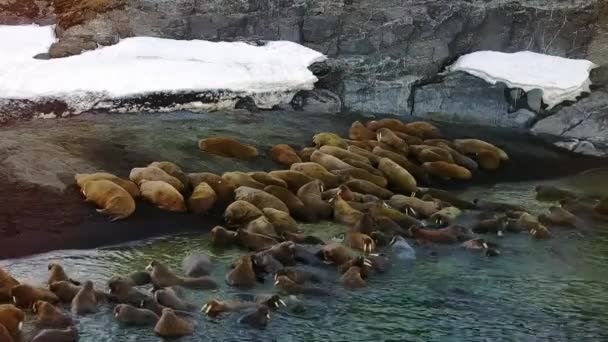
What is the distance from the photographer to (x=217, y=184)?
864cm

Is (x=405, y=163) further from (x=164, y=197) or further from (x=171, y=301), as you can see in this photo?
(x=171, y=301)

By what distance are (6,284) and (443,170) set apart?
230 inches

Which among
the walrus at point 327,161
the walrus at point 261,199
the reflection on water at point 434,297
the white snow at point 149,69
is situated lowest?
the reflection on water at point 434,297

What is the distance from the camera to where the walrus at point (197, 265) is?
655 centimetres

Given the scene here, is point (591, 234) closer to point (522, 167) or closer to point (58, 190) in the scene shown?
point (522, 167)

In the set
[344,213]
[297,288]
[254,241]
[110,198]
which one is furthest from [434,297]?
[110,198]

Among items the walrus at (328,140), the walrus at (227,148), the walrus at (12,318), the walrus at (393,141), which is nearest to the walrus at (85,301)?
the walrus at (12,318)

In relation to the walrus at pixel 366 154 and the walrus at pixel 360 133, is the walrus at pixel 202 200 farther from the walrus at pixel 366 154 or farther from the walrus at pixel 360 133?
the walrus at pixel 360 133

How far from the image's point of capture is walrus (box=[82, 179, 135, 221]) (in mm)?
7852

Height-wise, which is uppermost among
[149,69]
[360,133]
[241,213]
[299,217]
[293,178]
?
[149,69]

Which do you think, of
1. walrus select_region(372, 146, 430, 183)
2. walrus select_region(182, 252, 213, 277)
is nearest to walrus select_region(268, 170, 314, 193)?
walrus select_region(372, 146, 430, 183)

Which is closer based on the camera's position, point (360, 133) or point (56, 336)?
point (56, 336)

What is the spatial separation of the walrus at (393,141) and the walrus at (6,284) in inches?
227

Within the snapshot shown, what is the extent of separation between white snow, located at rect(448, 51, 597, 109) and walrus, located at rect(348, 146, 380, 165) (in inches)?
162
